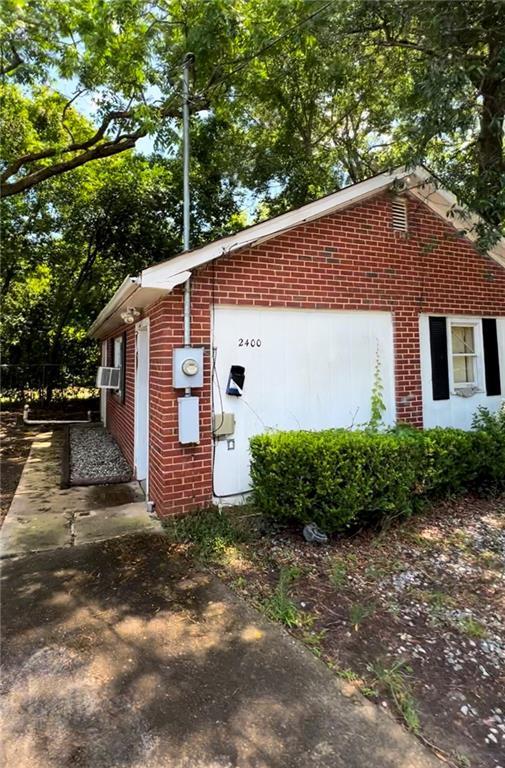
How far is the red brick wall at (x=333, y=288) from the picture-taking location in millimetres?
4867

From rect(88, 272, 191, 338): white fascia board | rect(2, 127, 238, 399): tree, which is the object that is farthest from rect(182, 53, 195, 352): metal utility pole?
rect(2, 127, 238, 399): tree

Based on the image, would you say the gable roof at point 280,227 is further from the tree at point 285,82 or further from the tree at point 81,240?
the tree at point 81,240

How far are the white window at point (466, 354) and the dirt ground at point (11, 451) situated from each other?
6854mm

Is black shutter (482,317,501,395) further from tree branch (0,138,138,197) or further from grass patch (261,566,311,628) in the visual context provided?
tree branch (0,138,138,197)

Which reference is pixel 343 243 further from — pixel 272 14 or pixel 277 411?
pixel 272 14

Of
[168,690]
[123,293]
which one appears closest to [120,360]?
[123,293]

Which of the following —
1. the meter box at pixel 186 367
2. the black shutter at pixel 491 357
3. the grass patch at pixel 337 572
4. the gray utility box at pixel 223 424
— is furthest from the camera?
the black shutter at pixel 491 357

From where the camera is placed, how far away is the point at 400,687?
242 centimetres

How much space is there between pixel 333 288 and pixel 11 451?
7.86m

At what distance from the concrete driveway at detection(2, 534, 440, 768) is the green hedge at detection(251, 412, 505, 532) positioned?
3.68 feet

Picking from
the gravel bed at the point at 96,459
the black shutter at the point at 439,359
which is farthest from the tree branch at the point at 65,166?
the black shutter at the point at 439,359

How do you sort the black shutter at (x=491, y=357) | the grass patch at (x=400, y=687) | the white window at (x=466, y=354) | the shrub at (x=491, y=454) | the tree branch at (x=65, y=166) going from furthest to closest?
the tree branch at (x=65, y=166), the black shutter at (x=491, y=357), the white window at (x=466, y=354), the shrub at (x=491, y=454), the grass patch at (x=400, y=687)

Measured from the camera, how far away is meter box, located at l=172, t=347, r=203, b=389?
4.74 m

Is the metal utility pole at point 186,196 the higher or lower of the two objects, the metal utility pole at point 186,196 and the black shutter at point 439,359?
the higher
